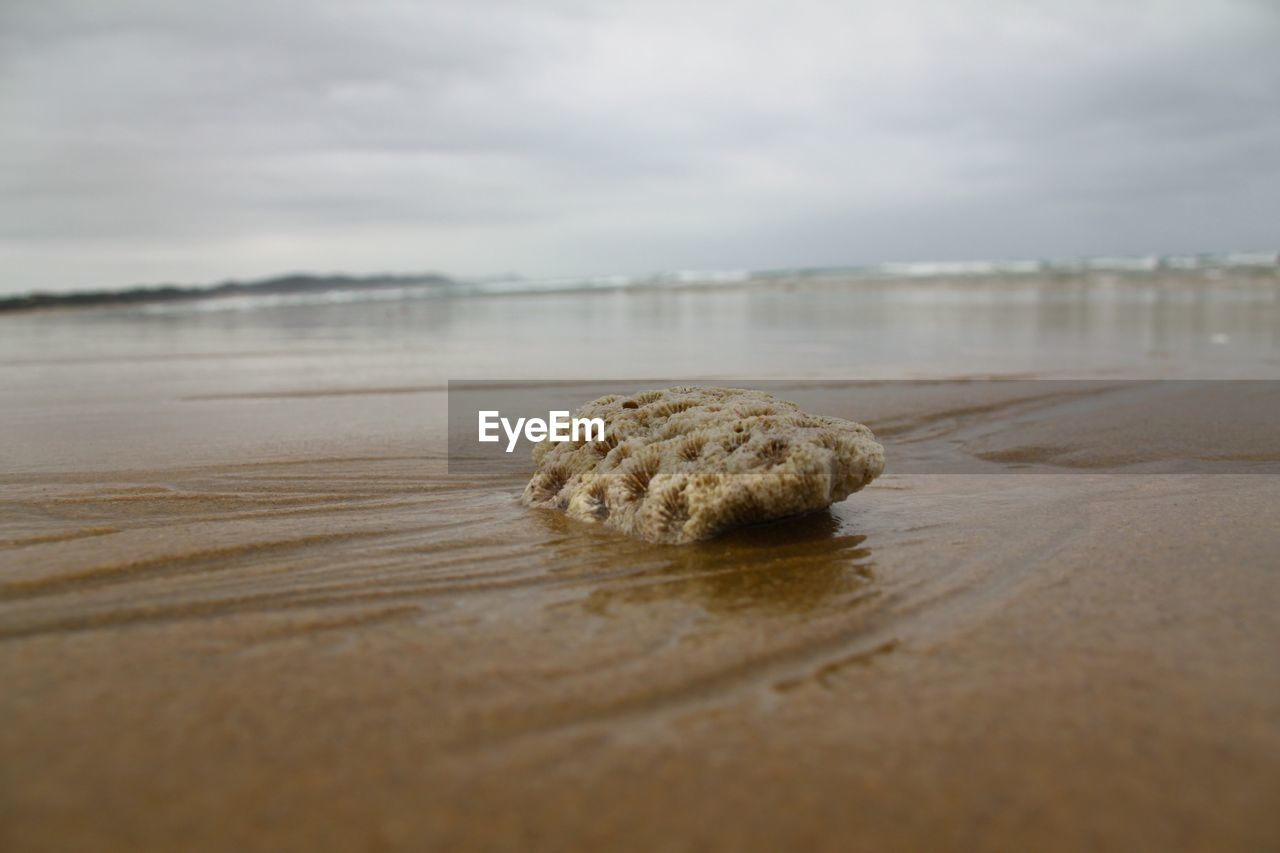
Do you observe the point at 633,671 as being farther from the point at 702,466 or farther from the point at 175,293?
the point at 175,293

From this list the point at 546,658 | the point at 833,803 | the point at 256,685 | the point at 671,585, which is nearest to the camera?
the point at 833,803

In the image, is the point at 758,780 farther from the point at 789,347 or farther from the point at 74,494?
the point at 789,347

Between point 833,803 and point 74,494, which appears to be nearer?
point 833,803

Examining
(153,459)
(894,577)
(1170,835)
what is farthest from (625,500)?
(153,459)

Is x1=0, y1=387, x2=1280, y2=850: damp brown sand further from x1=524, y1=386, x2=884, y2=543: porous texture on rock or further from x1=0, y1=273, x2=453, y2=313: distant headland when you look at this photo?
x1=0, y1=273, x2=453, y2=313: distant headland

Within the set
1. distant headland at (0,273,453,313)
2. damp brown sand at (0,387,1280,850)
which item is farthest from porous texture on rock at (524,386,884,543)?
distant headland at (0,273,453,313)
